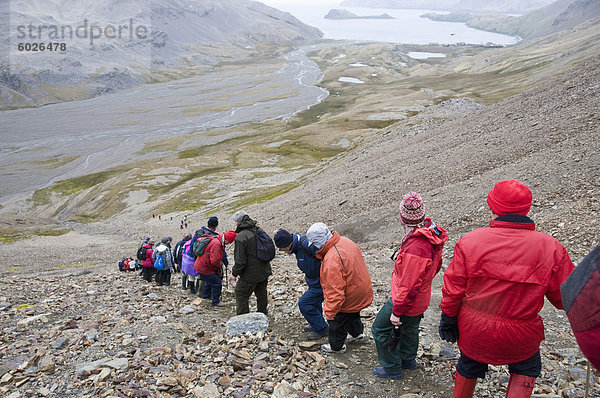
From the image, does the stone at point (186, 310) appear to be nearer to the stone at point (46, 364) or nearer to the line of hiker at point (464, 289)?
the stone at point (46, 364)

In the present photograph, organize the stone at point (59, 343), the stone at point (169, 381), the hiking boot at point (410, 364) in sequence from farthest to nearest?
the stone at point (59, 343), the hiking boot at point (410, 364), the stone at point (169, 381)

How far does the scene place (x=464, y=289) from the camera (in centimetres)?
543

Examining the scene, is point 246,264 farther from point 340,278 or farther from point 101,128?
point 101,128

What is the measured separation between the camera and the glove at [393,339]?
6.75 meters

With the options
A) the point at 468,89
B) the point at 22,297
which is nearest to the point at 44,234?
the point at 22,297

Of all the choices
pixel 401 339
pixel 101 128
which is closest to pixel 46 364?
pixel 401 339

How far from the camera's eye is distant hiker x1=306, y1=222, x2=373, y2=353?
772 cm

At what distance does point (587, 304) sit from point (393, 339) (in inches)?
171

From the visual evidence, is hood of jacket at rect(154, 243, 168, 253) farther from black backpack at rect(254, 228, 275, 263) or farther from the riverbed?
the riverbed

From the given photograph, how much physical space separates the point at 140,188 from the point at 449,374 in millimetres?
78767

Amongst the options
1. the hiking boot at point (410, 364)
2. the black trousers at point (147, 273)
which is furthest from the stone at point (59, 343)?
the black trousers at point (147, 273)

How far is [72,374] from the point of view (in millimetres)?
7715

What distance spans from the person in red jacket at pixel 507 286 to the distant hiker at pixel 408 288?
32.9 inches

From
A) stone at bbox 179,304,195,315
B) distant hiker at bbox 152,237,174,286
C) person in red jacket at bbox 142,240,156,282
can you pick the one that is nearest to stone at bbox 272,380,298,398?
stone at bbox 179,304,195,315
